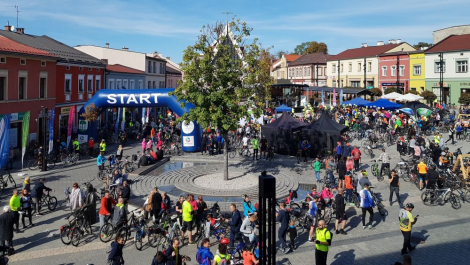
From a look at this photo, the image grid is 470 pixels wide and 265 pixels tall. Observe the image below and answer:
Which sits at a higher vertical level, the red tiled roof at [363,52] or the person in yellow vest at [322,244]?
the red tiled roof at [363,52]

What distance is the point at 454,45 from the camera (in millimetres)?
53094

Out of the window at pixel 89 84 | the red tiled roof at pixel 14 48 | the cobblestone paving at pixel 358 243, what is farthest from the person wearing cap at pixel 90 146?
the window at pixel 89 84

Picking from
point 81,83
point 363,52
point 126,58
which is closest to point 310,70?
point 363,52

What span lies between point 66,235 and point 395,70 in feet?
196

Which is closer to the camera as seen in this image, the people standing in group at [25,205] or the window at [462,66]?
the people standing in group at [25,205]

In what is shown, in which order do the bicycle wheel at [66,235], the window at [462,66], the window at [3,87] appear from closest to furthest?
the bicycle wheel at [66,235]
the window at [3,87]
the window at [462,66]

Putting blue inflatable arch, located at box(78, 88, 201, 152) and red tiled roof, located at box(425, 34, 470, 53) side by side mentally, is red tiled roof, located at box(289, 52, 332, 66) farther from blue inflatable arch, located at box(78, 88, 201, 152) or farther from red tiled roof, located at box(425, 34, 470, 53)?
blue inflatable arch, located at box(78, 88, 201, 152)

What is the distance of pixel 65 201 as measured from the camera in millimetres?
16391

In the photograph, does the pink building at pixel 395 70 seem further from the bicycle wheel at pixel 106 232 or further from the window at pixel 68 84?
the bicycle wheel at pixel 106 232

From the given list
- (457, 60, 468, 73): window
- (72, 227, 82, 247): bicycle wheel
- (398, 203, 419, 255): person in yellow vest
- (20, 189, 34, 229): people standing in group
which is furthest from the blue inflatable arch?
(457, 60, 468, 73): window

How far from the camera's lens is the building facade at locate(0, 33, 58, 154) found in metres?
24.8

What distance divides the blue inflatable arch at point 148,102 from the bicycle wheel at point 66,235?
14841 mm

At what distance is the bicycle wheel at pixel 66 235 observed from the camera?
11.8m

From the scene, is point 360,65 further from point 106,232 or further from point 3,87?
point 106,232
